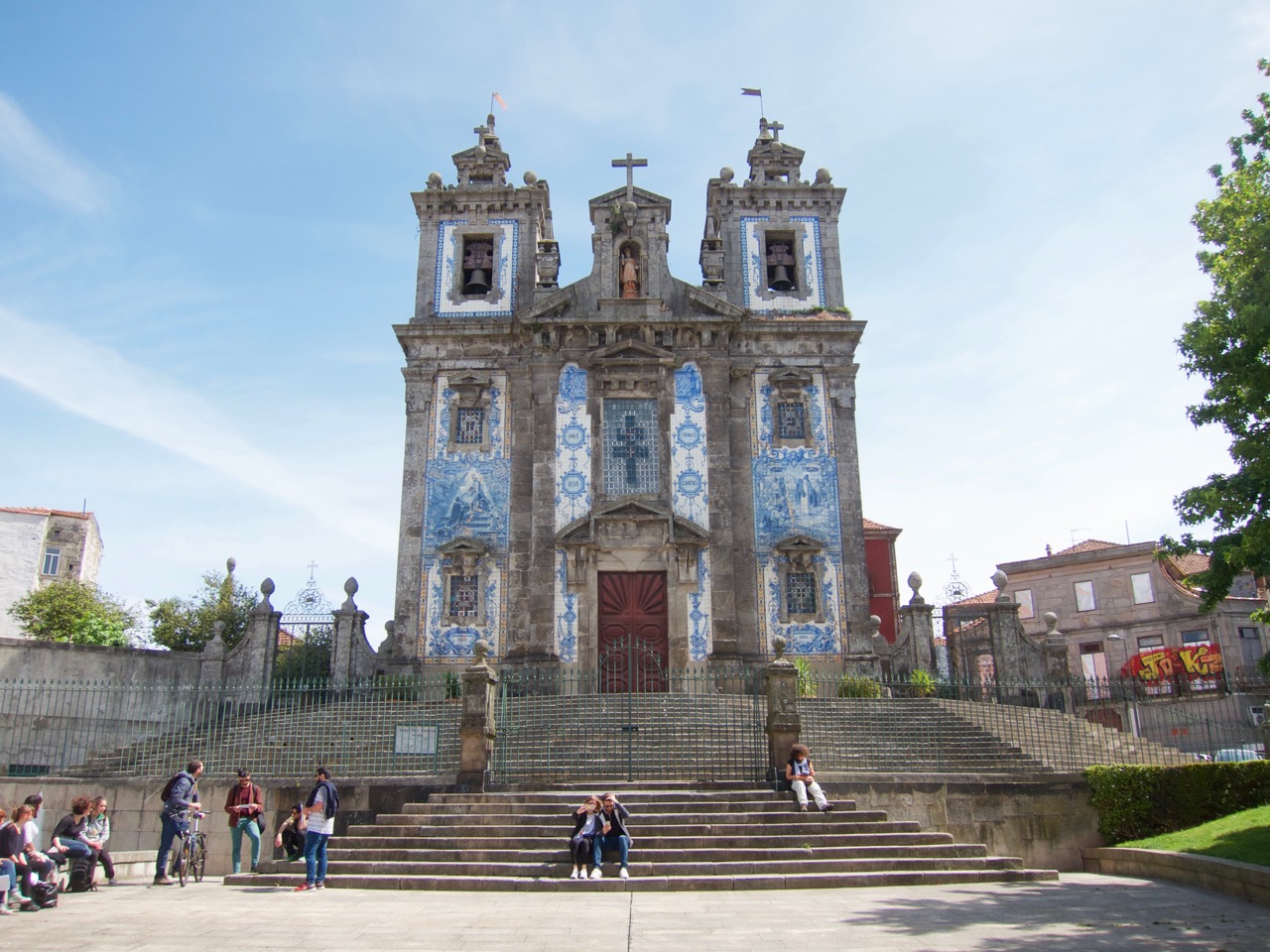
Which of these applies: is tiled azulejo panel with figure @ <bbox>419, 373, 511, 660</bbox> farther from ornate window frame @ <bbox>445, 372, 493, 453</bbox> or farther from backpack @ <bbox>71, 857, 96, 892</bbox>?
backpack @ <bbox>71, 857, 96, 892</bbox>

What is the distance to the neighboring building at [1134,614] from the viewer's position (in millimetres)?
34219

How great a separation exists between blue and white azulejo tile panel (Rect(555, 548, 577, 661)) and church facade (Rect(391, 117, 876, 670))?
0.15 feet

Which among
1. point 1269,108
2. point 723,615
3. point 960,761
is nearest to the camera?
point 1269,108

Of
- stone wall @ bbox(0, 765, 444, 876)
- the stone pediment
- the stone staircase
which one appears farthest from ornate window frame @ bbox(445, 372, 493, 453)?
the stone staircase

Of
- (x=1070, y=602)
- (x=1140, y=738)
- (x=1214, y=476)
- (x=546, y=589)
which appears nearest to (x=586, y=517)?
(x=546, y=589)

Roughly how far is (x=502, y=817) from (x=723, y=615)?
32.3 feet

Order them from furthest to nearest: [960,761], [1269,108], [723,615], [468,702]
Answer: [723,615]
[960,761]
[468,702]
[1269,108]

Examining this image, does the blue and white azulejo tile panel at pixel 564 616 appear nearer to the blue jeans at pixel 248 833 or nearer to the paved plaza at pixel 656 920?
the blue jeans at pixel 248 833

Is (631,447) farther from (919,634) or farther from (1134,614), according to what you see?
(1134,614)

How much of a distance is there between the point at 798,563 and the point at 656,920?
14.3 meters

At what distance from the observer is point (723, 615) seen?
73.2 ft

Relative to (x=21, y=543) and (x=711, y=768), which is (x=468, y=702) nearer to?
(x=711, y=768)

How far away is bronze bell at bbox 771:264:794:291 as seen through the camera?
25797mm

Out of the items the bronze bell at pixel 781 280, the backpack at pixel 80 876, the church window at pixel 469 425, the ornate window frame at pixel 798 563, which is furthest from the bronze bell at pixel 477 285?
the backpack at pixel 80 876
